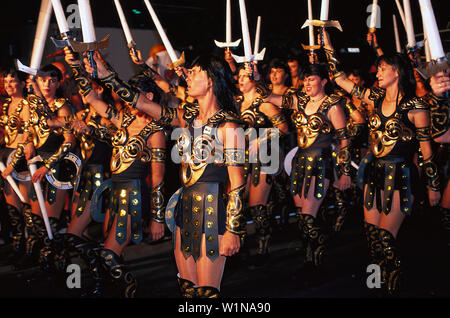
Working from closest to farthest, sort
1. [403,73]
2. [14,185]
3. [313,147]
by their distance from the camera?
[403,73] → [313,147] → [14,185]

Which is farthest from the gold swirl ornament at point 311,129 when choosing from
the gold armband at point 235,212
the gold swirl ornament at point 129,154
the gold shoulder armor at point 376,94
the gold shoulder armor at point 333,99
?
the gold armband at point 235,212

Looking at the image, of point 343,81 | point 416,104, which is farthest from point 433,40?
point 343,81

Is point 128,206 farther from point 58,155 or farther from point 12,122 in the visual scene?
point 12,122

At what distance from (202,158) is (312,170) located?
2.24m

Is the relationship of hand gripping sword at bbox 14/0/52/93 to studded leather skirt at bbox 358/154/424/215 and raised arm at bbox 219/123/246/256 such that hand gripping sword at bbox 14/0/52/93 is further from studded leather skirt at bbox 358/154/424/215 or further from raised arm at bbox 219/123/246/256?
studded leather skirt at bbox 358/154/424/215

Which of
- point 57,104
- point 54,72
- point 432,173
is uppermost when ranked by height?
point 54,72

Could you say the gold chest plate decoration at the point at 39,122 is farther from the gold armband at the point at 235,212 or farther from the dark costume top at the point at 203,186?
the gold armband at the point at 235,212

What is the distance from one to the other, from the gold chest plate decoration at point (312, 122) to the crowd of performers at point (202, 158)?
1 cm

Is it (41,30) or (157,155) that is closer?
(41,30)

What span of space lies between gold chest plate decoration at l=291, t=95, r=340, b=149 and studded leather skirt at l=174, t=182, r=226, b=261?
7.20ft

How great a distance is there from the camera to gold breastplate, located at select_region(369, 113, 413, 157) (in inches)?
179

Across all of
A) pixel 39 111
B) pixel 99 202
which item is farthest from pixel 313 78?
pixel 39 111

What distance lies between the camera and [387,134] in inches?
181

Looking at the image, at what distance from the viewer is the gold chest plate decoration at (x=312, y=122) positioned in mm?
5488
